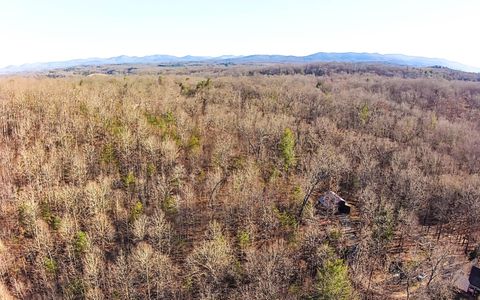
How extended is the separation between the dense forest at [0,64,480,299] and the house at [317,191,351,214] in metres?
1.50

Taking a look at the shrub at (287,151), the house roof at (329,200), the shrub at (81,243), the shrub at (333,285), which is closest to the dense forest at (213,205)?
the shrub at (333,285)

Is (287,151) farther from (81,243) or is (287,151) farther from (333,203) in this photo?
(81,243)

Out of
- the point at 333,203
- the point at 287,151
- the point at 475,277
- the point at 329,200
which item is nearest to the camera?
the point at 475,277

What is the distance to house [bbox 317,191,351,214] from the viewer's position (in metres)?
56.5

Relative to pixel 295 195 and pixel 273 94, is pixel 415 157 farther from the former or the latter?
pixel 273 94

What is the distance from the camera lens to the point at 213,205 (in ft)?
177

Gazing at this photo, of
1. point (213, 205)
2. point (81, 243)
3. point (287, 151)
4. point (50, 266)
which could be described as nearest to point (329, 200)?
point (287, 151)

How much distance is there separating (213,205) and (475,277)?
37.9 meters

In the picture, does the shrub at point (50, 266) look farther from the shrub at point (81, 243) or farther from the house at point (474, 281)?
the house at point (474, 281)

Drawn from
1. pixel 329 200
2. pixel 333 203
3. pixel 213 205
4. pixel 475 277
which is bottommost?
pixel 475 277

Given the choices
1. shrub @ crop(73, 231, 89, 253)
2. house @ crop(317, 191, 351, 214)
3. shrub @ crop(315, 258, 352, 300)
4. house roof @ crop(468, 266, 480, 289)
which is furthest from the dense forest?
house roof @ crop(468, 266, 480, 289)

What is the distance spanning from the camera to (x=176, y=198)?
162 ft

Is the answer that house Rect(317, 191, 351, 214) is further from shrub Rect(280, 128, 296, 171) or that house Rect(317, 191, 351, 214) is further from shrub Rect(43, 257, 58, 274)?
shrub Rect(43, 257, 58, 274)

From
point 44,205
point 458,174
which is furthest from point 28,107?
point 458,174
